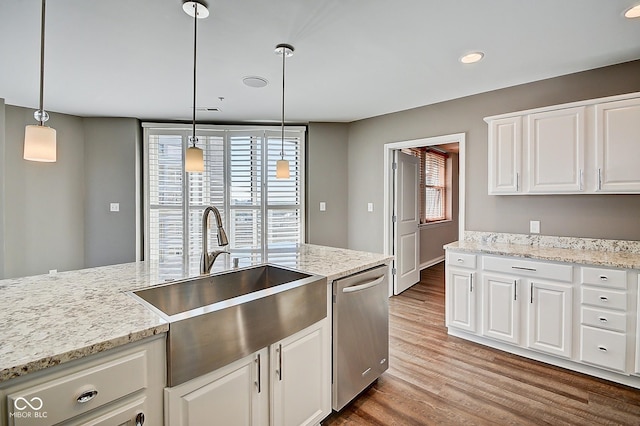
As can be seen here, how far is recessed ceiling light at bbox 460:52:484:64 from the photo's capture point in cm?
237

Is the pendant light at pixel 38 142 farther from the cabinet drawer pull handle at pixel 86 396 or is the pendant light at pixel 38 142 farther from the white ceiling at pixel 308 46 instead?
the cabinet drawer pull handle at pixel 86 396

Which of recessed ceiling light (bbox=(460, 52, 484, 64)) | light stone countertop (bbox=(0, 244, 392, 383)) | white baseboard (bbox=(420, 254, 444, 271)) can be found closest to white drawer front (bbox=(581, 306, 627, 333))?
light stone countertop (bbox=(0, 244, 392, 383))

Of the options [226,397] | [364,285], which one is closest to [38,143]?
[226,397]

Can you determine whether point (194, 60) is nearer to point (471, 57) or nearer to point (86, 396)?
point (86, 396)

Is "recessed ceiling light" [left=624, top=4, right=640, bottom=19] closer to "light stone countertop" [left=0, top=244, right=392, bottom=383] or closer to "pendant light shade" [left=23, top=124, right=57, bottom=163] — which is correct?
"light stone countertop" [left=0, top=244, right=392, bottom=383]

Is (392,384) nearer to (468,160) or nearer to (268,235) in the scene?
(468,160)

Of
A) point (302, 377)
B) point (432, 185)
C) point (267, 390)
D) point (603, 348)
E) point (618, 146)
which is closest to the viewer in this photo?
point (267, 390)

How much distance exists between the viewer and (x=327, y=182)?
4.53 meters

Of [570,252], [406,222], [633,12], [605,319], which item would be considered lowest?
[605,319]

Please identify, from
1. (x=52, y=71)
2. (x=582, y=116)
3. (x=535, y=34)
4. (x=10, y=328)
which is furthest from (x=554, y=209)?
(x=52, y=71)

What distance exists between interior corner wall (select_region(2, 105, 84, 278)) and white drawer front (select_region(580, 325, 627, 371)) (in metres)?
5.55

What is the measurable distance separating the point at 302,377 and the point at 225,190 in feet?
10.9

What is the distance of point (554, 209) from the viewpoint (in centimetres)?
283

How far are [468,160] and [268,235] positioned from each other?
2.83 meters
